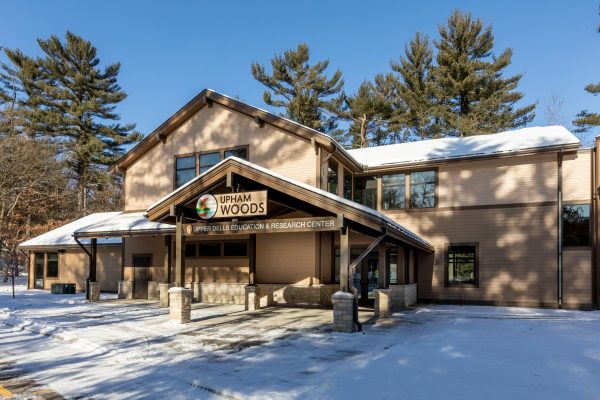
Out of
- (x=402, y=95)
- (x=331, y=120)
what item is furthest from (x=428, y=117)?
(x=331, y=120)

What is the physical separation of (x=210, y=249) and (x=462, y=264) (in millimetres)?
10465

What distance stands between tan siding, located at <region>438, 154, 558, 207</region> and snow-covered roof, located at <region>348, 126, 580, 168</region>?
518 mm

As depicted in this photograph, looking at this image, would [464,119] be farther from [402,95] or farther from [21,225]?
[21,225]

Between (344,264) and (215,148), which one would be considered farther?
(215,148)

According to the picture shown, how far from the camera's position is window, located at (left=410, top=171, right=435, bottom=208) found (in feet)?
63.9

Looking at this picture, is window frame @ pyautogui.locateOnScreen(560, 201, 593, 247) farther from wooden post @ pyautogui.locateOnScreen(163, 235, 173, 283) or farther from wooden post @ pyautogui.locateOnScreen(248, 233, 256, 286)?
wooden post @ pyautogui.locateOnScreen(163, 235, 173, 283)

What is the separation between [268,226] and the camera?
13109mm

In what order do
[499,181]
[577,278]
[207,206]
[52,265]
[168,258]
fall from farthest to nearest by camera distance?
[52,265] < [168,258] < [499,181] < [577,278] < [207,206]

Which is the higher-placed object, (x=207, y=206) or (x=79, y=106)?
(x=79, y=106)

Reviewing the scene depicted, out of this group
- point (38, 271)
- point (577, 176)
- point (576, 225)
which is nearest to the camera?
point (576, 225)

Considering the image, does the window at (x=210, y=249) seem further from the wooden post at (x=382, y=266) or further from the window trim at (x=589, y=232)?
the window trim at (x=589, y=232)

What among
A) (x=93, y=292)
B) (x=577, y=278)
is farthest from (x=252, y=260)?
(x=577, y=278)

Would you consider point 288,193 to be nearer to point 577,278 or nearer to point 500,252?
point 500,252

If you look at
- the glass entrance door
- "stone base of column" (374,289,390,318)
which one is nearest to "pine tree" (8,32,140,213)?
the glass entrance door
